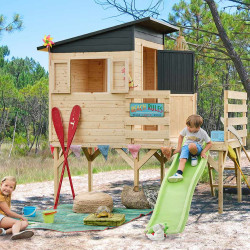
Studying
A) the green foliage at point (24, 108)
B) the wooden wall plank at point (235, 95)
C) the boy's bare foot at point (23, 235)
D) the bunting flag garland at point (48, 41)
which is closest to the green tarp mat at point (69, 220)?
the boy's bare foot at point (23, 235)

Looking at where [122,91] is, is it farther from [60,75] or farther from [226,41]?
[226,41]

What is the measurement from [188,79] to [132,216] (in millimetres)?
3854

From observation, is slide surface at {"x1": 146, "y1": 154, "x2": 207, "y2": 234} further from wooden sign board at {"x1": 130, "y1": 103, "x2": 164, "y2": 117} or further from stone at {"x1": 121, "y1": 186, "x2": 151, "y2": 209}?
wooden sign board at {"x1": 130, "y1": 103, "x2": 164, "y2": 117}

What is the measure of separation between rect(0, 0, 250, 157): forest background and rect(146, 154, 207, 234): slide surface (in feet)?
13.6

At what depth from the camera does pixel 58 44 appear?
10422 millimetres

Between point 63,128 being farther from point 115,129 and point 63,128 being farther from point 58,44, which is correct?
point 58,44

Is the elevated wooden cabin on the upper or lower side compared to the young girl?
upper

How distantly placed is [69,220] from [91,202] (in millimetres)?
748

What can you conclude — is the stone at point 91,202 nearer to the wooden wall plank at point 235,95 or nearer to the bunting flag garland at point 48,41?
the wooden wall plank at point 235,95

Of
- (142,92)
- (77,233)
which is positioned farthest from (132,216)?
(142,92)

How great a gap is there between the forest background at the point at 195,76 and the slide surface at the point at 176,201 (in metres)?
4.14

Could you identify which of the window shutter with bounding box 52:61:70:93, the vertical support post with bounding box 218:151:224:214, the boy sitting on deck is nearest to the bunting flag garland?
the window shutter with bounding box 52:61:70:93

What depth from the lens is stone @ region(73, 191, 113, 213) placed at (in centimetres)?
898

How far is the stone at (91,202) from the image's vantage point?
8.98 m
